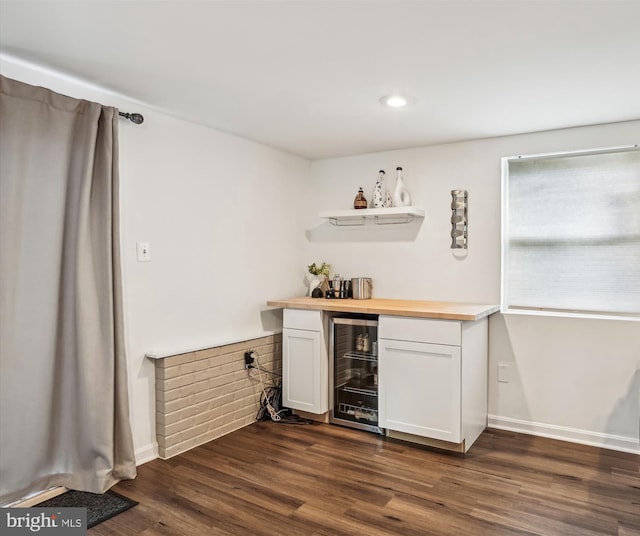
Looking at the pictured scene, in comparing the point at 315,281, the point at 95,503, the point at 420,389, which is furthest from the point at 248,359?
the point at 95,503

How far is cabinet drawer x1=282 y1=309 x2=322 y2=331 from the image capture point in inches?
141

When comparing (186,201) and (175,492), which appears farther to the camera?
(186,201)

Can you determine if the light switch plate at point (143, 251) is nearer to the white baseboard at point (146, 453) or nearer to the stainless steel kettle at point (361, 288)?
the white baseboard at point (146, 453)

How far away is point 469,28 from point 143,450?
9.44ft

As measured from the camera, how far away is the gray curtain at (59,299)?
2.28 meters

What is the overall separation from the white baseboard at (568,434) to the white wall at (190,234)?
1.94 m

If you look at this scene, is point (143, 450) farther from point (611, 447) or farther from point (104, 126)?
point (611, 447)

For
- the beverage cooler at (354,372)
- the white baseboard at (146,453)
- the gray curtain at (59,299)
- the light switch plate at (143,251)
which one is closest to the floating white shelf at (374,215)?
the beverage cooler at (354,372)

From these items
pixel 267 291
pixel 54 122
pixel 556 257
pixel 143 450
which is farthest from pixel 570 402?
pixel 54 122

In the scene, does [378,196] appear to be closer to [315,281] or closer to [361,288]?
[361,288]

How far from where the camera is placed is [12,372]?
→ 2283mm

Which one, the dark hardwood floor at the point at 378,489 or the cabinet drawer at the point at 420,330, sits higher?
the cabinet drawer at the point at 420,330

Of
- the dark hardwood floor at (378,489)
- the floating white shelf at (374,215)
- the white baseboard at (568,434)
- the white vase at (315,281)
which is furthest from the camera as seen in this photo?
the white vase at (315,281)

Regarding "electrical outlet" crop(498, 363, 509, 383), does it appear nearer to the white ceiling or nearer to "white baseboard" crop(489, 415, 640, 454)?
"white baseboard" crop(489, 415, 640, 454)
